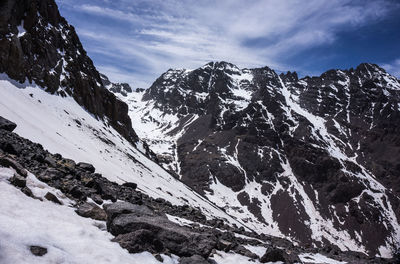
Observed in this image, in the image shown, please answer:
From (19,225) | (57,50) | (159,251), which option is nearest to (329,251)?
(159,251)

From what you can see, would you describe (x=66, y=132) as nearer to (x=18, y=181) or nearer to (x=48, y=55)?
(x=48, y=55)

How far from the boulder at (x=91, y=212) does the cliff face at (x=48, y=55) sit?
53442 millimetres

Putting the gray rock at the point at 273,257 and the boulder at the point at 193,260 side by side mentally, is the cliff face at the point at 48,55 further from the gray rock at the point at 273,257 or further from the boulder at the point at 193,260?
the gray rock at the point at 273,257

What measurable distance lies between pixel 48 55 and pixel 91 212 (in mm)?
76841

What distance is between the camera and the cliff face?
2317 inches

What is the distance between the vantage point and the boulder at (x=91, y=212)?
11805 mm

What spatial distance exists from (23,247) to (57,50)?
8916 centimetres

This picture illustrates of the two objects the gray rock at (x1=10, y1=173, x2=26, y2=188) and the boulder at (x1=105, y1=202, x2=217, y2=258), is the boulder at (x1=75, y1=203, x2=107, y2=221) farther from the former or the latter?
the gray rock at (x1=10, y1=173, x2=26, y2=188)

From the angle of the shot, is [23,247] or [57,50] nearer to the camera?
[23,247]

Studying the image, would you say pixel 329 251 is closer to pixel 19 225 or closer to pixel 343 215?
pixel 19 225

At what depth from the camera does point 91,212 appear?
12000 mm

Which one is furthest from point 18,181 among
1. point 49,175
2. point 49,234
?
point 49,234

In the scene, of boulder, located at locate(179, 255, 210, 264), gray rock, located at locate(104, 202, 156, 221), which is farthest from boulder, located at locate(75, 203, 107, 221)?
boulder, located at locate(179, 255, 210, 264)

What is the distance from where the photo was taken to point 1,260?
21.8 ft
